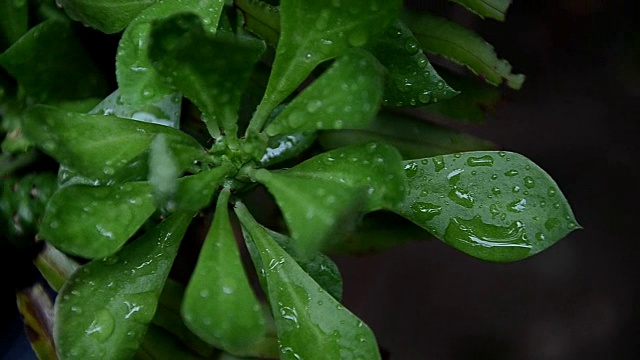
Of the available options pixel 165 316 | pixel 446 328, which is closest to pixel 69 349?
pixel 165 316

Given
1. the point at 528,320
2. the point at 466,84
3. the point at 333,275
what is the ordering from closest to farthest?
the point at 333,275, the point at 466,84, the point at 528,320

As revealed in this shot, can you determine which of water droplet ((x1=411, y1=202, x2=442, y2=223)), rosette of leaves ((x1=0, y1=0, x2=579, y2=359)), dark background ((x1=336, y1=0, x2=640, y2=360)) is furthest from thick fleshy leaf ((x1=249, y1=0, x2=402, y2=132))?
dark background ((x1=336, y1=0, x2=640, y2=360))

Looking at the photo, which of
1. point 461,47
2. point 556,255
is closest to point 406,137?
point 461,47

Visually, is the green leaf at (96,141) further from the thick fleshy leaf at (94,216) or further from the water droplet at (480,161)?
the water droplet at (480,161)

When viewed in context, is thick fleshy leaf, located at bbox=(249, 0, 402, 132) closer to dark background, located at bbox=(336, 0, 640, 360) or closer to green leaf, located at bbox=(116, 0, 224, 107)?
green leaf, located at bbox=(116, 0, 224, 107)

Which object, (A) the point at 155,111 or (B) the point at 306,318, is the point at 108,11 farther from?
(B) the point at 306,318

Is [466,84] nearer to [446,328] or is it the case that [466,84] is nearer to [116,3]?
[116,3]
